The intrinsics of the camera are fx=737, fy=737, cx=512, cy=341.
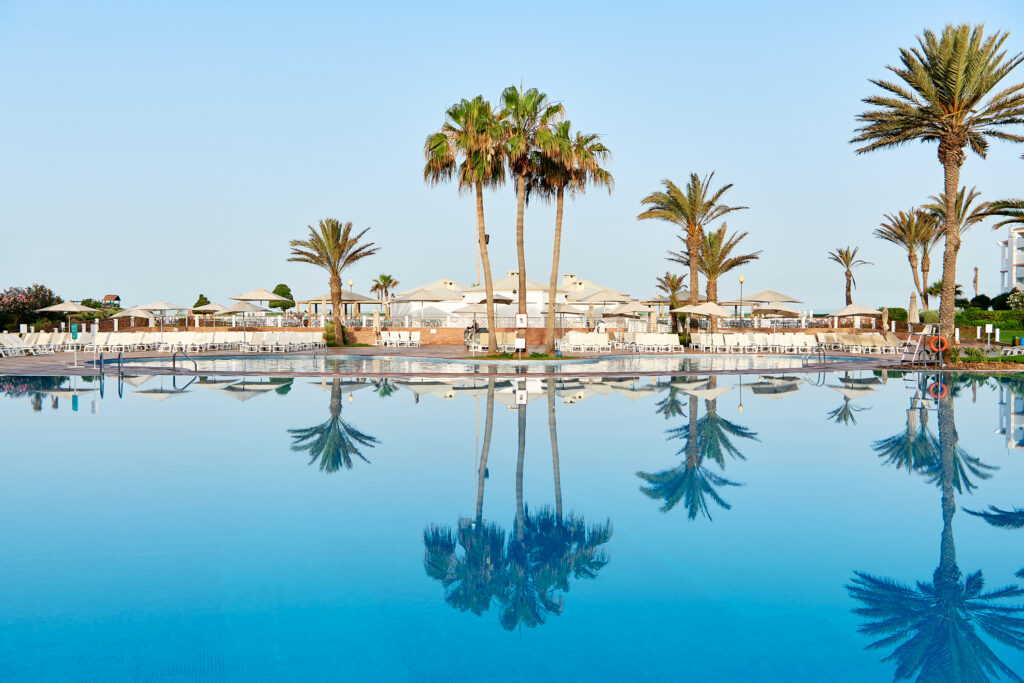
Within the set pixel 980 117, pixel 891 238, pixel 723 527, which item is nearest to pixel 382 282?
pixel 891 238

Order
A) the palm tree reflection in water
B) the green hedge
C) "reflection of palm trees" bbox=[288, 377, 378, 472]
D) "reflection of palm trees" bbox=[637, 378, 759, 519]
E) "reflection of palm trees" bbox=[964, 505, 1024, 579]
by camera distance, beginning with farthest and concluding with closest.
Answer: the green hedge → "reflection of palm trees" bbox=[288, 377, 378, 472] → "reflection of palm trees" bbox=[637, 378, 759, 519] → "reflection of palm trees" bbox=[964, 505, 1024, 579] → the palm tree reflection in water

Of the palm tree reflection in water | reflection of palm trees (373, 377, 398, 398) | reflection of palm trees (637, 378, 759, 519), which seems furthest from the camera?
reflection of palm trees (373, 377, 398, 398)

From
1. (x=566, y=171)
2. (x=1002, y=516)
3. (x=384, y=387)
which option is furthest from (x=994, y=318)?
(x=1002, y=516)

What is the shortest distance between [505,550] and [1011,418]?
11.0 m

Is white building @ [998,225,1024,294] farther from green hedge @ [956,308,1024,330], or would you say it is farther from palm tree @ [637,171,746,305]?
palm tree @ [637,171,746,305]

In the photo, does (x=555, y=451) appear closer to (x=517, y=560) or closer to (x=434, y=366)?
(x=517, y=560)

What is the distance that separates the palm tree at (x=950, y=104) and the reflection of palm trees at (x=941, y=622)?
68.6ft

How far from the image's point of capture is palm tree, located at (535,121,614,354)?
24438 millimetres

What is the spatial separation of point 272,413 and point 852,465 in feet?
29.5

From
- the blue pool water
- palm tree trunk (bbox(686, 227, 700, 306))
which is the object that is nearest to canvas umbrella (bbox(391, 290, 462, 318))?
palm tree trunk (bbox(686, 227, 700, 306))

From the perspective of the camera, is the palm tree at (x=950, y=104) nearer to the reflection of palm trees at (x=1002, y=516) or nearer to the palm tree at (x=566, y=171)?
the palm tree at (x=566, y=171)

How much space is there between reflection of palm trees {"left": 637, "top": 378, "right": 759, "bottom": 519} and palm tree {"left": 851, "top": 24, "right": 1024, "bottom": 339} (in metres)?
15.7

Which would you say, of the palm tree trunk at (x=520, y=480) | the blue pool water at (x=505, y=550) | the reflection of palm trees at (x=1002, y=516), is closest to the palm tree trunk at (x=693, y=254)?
the blue pool water at (x=505, y=550)

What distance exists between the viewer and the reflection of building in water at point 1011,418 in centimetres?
1014
